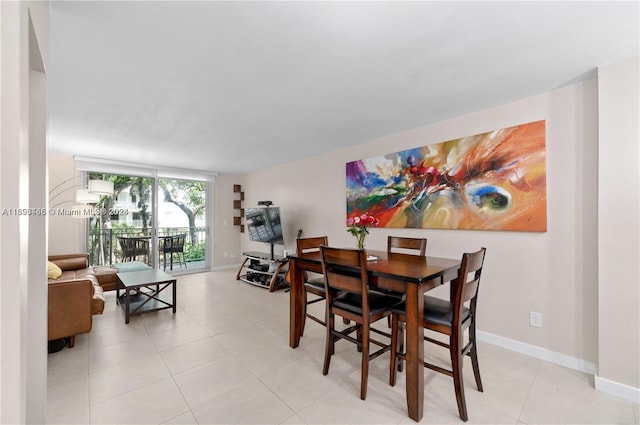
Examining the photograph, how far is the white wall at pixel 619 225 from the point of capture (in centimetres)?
179

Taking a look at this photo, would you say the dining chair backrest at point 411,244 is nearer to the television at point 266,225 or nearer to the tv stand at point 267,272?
the tv stand at point 267,272

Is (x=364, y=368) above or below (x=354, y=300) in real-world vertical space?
below

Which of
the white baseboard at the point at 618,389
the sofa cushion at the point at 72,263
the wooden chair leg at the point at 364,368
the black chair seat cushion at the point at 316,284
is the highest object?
the black chair seat cushion at the point at 316,284

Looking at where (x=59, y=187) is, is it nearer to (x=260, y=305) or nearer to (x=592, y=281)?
(x=260, y=305)

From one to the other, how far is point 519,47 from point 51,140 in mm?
5190

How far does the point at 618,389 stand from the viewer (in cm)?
182

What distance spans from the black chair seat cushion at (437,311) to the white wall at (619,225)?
3.34ft

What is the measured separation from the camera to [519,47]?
167cm

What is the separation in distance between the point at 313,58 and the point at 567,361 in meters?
3.06

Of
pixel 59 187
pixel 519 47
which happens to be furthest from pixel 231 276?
pixel 519 47

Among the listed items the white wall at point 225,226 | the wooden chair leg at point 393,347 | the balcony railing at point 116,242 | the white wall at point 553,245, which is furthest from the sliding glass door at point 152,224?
the wooden chair leg at point 393,347

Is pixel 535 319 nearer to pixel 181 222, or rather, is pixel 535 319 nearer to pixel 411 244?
pixel 411 244

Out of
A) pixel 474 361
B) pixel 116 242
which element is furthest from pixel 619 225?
pixel 116 242

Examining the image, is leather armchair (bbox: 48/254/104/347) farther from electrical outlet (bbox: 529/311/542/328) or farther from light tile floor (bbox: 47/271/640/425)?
electrical outlet (bbox: 529/311/542/328)
